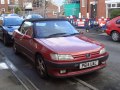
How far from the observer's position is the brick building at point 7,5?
78.8 meters

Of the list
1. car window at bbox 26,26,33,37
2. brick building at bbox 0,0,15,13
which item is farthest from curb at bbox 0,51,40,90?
brick building at bbox 0,0,15,13

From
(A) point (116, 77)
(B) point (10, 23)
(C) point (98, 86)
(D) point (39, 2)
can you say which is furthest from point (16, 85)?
(D) point (39, 2)

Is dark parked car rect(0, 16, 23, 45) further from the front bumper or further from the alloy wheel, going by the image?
the front bumper

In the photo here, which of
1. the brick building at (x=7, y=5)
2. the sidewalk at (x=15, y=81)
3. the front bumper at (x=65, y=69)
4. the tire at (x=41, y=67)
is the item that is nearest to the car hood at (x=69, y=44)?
the front bumper at (x=65, y=69)

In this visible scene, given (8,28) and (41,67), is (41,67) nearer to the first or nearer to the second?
(41,67)

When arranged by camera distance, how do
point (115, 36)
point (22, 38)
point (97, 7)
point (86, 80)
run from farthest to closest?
point (97, 7), point (115, 36), point (22, 38), point (86, 80)

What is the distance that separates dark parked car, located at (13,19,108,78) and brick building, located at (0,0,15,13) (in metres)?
72.9

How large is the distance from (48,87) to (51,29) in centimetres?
210

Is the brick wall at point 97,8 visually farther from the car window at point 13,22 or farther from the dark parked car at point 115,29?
the car window at point 13,22

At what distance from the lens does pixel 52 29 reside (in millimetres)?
7645

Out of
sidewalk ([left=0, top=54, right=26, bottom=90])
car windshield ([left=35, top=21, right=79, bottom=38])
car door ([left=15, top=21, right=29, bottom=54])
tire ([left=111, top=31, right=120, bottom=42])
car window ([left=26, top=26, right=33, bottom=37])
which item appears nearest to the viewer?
sidewalk ([left=0, top=54, right=26, bottom=90])

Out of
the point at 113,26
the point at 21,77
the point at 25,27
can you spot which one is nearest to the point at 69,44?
the point at 21,77

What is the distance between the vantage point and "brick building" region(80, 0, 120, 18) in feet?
97.9

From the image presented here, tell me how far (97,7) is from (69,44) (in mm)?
25928
